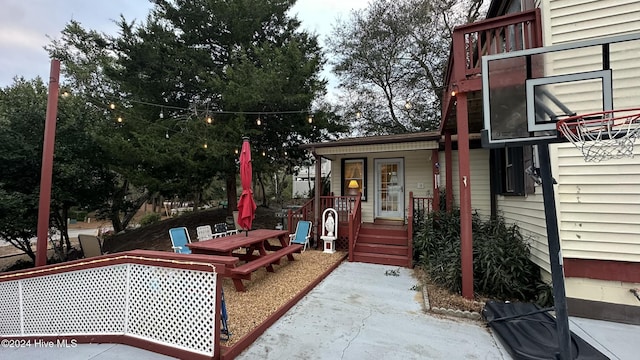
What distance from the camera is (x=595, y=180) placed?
3.56m

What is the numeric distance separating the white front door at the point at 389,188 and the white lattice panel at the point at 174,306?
6654 millimetres

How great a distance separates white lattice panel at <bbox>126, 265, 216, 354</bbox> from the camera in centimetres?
274

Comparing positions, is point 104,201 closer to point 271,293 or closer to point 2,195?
point 2,195

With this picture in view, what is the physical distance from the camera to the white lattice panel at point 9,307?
3615 mm

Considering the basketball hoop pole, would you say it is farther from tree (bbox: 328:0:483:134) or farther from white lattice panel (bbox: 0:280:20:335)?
tree (bbox: 328:0:483:134)

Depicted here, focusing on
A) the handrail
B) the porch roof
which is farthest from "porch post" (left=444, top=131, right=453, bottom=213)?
the handrail

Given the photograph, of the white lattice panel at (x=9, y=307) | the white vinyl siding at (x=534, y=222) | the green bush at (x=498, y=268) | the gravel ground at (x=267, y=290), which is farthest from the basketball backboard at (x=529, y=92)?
the white lattice panel at (x=9, y=307)

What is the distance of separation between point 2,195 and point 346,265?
9710 mm

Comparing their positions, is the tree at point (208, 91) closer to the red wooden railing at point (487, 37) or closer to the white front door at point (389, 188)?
the white front door at point (389, 188)

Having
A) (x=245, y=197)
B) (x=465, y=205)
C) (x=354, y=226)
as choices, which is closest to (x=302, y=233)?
(x=354, y=226)

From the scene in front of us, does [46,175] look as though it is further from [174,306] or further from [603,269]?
[603,269]

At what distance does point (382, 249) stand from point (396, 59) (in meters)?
11.3

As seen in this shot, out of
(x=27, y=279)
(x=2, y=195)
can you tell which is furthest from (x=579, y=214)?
(x=2, y=195)

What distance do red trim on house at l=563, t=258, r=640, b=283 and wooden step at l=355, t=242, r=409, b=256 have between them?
3190 mm
